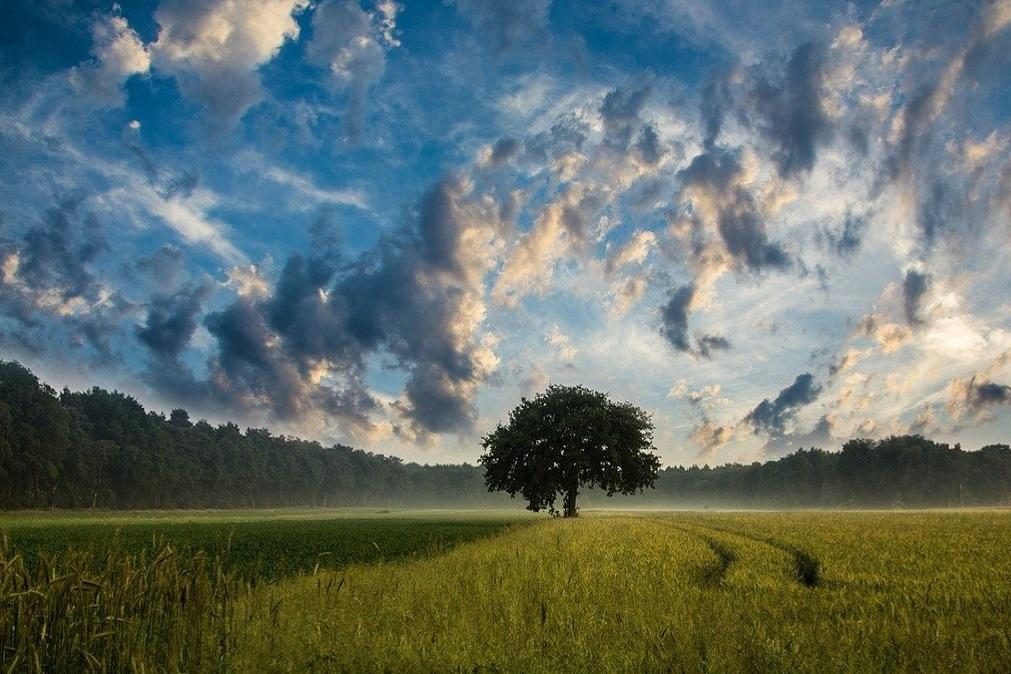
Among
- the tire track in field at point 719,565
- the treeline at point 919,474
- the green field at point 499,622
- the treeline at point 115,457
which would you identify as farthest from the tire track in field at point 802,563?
the treeline at point 919,474

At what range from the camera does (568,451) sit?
62.2 metres

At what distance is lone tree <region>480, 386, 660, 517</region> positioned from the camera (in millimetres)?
61531

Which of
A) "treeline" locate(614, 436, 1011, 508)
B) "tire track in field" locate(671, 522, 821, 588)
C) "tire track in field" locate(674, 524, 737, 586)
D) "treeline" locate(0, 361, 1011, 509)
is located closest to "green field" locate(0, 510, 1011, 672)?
"tire track in field" locate(674, 524, 737, 586)

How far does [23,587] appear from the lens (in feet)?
24.0

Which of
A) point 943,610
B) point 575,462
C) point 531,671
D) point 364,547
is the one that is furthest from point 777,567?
point 575,462

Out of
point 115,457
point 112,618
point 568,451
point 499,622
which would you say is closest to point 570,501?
point 568,451

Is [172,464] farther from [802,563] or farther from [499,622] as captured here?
→ [499,622]

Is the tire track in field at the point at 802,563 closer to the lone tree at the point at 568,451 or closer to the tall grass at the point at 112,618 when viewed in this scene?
the tall grass at the point at 112,618

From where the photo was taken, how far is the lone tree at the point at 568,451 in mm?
61531

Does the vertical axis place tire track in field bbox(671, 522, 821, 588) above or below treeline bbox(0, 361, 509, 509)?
below

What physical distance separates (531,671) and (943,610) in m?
7.77

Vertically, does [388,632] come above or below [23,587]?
below

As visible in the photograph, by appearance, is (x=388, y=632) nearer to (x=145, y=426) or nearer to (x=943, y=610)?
(x=943, y=610)

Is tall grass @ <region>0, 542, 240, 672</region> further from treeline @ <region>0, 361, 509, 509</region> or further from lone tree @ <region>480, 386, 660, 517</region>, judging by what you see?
treeline @ <region>0, 361, 509, 509</region>
